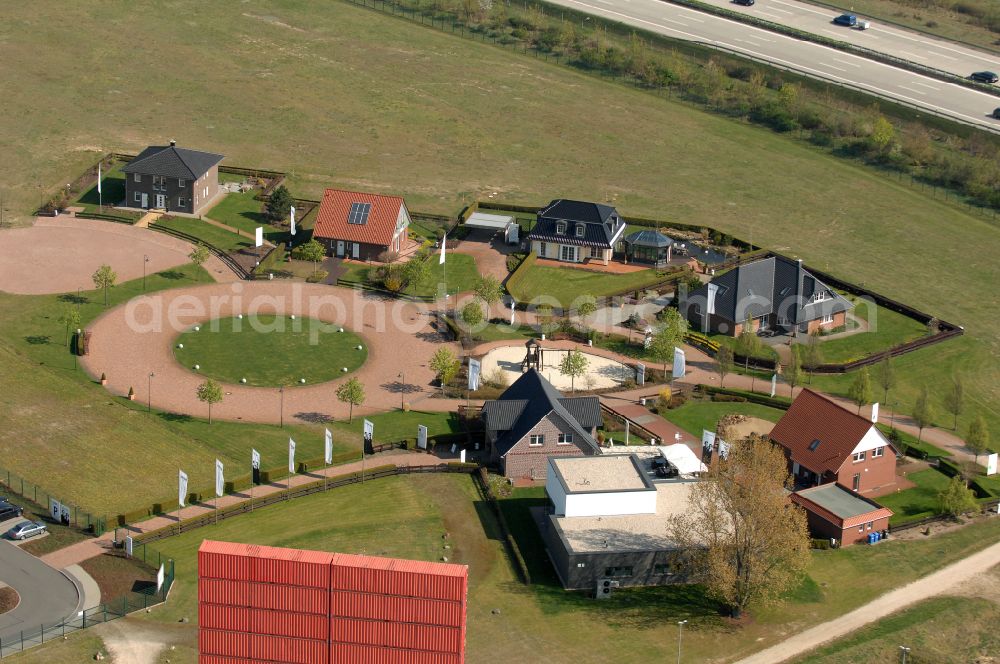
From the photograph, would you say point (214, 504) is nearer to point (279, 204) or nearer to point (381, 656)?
point (381, 656)

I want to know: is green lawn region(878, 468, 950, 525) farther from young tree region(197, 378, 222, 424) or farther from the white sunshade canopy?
young tree region(197, 378, 222, 424)

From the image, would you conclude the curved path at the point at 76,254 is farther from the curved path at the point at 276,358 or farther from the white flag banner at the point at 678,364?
the white flag banner at the point at 678,364

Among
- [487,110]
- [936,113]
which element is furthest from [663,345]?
[936,113]

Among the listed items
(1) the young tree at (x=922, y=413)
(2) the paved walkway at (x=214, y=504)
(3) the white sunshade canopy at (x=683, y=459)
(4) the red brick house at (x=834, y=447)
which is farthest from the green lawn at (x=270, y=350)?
(1) the young tree at (x=922, y=413)

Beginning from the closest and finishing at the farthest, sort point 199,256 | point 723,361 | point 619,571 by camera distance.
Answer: point 619,571 < point 723,361 < point 199,256

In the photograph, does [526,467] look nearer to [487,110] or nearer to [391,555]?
[391,555]

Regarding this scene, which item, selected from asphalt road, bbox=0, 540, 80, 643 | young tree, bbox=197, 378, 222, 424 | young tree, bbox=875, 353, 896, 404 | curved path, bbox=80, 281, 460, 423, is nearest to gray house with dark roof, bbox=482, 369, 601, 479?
curved path, bbox=80, 281, 460, 423

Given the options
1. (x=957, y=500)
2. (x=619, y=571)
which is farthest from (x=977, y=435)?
(x=619, y=571)
